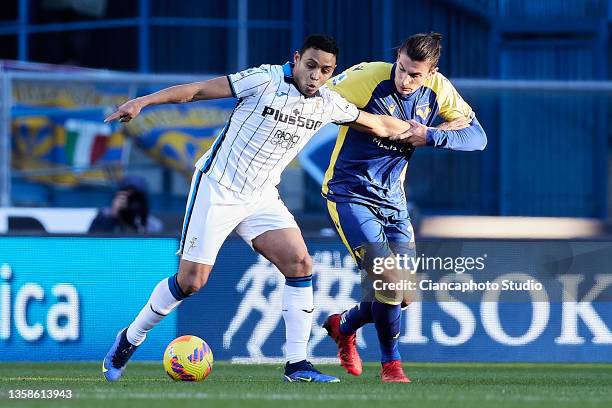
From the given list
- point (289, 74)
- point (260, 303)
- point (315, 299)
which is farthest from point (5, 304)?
point (289, 74)

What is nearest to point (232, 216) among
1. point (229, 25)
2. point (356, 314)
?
point (356, 314)

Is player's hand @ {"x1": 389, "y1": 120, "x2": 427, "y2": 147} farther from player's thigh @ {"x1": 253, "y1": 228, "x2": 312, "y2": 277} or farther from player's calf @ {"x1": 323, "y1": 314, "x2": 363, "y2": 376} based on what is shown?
player's calf @ {"x1": 323, "y1": 314, "x2": 363, "y2": 376}

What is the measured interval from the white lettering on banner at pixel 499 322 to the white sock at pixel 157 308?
280cm

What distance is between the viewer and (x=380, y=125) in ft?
28.7

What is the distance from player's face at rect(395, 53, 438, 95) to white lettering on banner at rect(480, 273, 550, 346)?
232 centimetres

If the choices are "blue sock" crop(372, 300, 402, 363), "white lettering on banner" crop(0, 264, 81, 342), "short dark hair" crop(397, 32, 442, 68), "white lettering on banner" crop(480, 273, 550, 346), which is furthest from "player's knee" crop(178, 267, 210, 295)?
"white lettering on banner" crop(480, 273, 550, 346)

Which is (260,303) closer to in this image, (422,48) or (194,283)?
(194,283)

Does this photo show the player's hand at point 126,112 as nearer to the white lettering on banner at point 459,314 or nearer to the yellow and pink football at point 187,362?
the yellow and pink football at point 187,362

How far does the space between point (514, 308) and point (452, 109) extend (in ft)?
6.77

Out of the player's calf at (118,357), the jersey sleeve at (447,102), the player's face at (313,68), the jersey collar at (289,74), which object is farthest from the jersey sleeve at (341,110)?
the player's calf at (118,357)

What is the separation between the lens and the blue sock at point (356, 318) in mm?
9492

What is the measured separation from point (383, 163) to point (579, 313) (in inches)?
93.6

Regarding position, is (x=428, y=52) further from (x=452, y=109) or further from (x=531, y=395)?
(x=531, y=395)

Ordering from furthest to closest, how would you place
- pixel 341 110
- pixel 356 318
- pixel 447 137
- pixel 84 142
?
1. pixel 84 142
2. pixel 356 318
3. pixel 447 137
4. pixel 341 110
